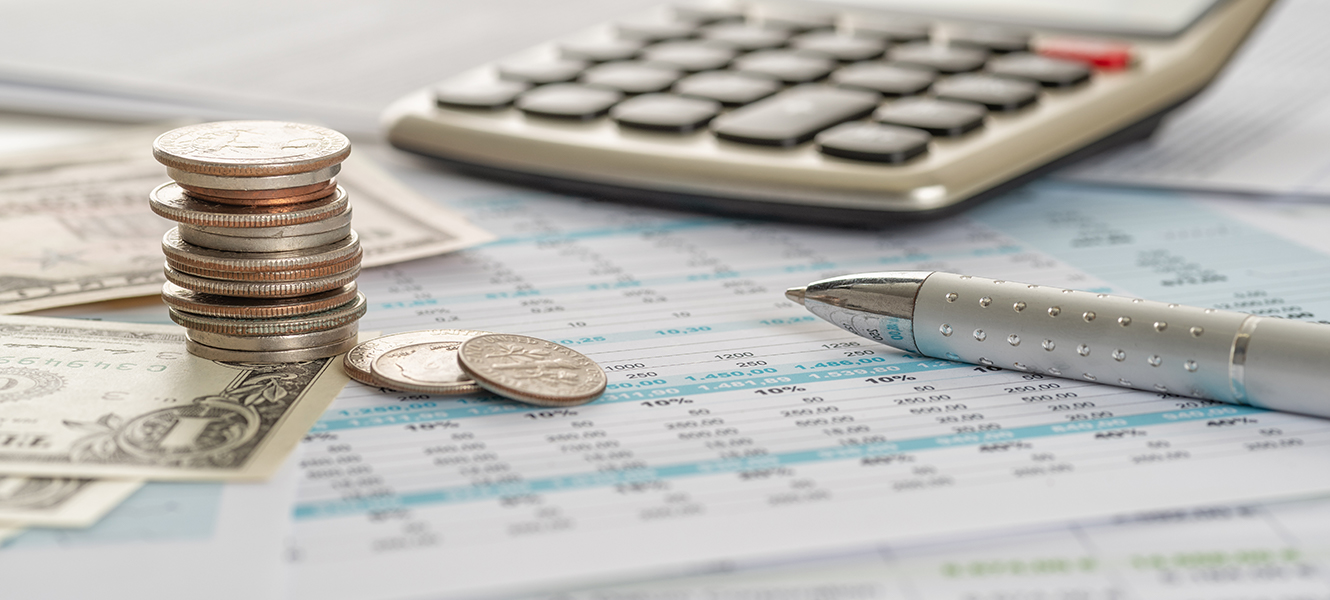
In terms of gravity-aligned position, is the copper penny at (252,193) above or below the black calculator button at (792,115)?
above

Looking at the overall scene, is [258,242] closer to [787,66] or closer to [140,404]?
[140,404]

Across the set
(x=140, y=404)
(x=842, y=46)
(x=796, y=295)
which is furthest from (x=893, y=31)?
(x=140, y=404)

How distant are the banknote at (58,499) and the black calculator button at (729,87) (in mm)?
537

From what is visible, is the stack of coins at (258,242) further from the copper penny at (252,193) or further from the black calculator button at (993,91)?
the black calculator button at (993,91)

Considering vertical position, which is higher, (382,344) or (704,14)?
(704,14)

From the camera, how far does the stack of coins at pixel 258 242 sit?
A: 1.73ft

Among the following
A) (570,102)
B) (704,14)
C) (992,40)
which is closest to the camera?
(570,102)

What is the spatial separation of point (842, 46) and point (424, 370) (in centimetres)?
56

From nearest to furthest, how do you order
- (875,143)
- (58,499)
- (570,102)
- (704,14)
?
1. (58,499)
2. (875,143)
3. (570,102)
4. (704,14)

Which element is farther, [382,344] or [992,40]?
[992,40]

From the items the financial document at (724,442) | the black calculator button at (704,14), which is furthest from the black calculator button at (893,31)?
the financial document at (724,442)

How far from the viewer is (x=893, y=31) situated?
1024 mm

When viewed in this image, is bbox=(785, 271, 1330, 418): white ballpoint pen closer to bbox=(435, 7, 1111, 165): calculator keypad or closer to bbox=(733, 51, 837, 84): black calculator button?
bbox=(435, 7, 1111, 165): calculator keypad

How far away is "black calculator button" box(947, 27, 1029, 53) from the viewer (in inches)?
38.3
